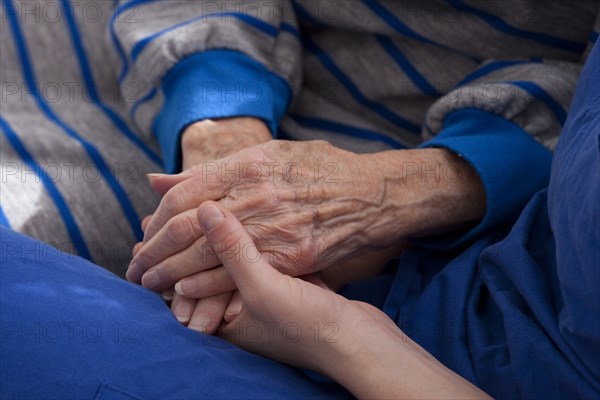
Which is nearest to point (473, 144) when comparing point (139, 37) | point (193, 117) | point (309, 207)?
point (309, 207)

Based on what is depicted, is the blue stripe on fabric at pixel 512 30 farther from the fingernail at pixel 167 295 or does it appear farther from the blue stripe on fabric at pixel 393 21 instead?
the fingernail at pixel 167 295

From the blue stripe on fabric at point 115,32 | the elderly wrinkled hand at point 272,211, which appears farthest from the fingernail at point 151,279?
the blue stripe on fabric at point 115,32

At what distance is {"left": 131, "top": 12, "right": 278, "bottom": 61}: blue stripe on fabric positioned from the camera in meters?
1.00

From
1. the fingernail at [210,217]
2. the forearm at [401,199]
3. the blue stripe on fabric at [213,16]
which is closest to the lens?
the fingernail at [210,217]

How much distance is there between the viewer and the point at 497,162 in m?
0.82

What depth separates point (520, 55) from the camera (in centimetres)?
99

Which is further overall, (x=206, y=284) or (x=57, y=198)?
(x=57, y=198)

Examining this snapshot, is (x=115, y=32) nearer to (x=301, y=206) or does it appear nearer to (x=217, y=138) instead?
(x=217, y=138)

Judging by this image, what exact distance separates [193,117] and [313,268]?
0.29 m

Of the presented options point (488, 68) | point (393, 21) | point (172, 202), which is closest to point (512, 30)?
point (488, 68)

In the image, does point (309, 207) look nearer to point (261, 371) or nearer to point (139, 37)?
point (261, 371)

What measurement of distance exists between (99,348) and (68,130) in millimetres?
557

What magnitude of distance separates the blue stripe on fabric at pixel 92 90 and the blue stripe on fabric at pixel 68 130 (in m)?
0.08

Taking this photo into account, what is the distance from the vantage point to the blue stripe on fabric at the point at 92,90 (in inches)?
42.4
